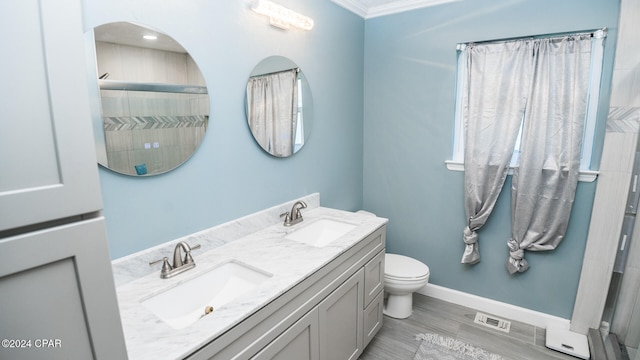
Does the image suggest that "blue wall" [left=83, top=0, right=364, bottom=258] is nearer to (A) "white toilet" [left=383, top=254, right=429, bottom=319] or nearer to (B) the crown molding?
(B) the crown molding

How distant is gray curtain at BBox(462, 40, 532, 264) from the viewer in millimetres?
2229

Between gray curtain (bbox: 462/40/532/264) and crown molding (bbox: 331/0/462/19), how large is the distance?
0.53 metres

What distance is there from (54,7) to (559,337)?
3068mm

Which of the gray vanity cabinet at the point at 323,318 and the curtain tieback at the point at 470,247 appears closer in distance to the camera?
the gray vanity cabinet at the point at 323,318

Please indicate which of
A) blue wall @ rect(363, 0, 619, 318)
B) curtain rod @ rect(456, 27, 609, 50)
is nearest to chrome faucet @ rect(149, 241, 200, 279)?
blue wall @ rect(363, 0, 619, 318)

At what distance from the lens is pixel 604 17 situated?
1.98 meters

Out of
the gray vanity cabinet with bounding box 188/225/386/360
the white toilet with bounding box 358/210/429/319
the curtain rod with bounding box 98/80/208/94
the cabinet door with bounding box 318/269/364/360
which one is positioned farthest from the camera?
the white toilet with bounding box 358/210/429/319

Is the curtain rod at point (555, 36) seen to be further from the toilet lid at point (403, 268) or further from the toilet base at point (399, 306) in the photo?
the toilet base at point (399, 306)

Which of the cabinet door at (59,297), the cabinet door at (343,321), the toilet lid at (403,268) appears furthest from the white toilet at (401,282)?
the cabinet door at (59,297)

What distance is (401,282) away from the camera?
2.34m

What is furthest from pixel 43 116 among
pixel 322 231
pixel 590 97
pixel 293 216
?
pixel 590 97

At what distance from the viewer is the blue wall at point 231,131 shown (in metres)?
1.35

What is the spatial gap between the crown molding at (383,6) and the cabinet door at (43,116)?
2170 millimetres

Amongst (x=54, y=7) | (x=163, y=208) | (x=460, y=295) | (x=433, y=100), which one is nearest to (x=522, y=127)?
(x=433, y=100)
